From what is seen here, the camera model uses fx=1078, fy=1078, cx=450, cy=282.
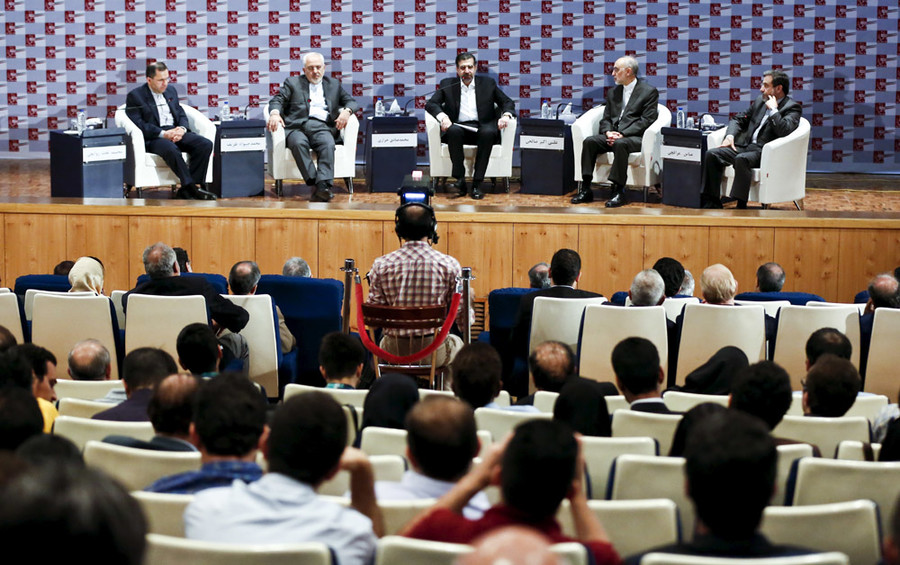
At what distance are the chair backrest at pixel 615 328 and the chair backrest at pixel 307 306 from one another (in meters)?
1.45

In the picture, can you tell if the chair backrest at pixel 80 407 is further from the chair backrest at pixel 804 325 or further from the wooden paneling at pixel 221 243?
the wooden paneling at pixel 221 243

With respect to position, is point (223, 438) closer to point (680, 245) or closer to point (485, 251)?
point (485, 251)

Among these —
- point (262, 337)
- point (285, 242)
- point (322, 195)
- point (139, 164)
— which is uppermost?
point (139, 164)

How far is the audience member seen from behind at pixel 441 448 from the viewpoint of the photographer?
8.13 ft

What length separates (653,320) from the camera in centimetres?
517

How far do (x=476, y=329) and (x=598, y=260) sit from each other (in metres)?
1.10

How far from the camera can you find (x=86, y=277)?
5754 millimetres

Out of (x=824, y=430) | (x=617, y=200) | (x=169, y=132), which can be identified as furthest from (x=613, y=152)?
(x=824, y=430)

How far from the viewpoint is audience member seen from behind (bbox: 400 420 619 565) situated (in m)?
2.17

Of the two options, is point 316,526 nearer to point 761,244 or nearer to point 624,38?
point 761,244

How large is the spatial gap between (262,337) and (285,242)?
2.52m

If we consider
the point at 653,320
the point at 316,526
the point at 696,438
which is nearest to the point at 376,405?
the point at 316,526

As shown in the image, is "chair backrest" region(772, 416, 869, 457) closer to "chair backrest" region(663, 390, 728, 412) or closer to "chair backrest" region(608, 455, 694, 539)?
"chair backrest" region(663, 390, 728, 412)

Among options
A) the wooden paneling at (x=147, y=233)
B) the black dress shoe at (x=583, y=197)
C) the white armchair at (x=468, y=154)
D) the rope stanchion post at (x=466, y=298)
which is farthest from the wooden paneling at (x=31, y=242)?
the black dress shoe at (x=583, y=197)
